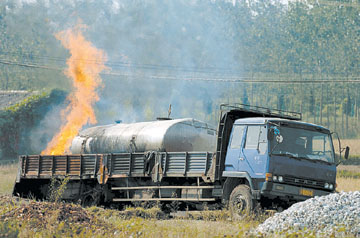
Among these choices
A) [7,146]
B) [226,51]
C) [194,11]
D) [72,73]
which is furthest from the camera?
[226,51]

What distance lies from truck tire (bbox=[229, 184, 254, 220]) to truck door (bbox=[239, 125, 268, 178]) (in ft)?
1.63

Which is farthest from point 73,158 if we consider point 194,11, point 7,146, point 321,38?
point 321,38

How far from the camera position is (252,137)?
52.1 feet

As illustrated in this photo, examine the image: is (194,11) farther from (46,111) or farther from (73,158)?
(73,158)

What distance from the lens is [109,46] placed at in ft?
143

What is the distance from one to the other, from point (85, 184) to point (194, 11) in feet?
137

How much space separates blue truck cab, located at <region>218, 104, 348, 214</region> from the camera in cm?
1512

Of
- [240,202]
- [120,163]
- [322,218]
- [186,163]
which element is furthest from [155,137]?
[322,218]

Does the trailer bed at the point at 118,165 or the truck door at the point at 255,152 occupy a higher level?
the truck door at the point at 255,152

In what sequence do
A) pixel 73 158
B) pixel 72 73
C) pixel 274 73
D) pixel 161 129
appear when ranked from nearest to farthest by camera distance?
pixel 161 129 → pixel 73 158 → pixel 72 73 → pixel 274 73

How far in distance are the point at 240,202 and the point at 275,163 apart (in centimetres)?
154

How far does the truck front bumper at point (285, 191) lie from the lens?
1496 cm

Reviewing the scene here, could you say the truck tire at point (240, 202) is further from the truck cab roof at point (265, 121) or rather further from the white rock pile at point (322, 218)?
the white rock pile at point (322, 218)

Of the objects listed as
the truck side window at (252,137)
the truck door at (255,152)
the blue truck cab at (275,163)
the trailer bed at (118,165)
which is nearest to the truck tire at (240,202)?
the blue truck cab at (275,163)
